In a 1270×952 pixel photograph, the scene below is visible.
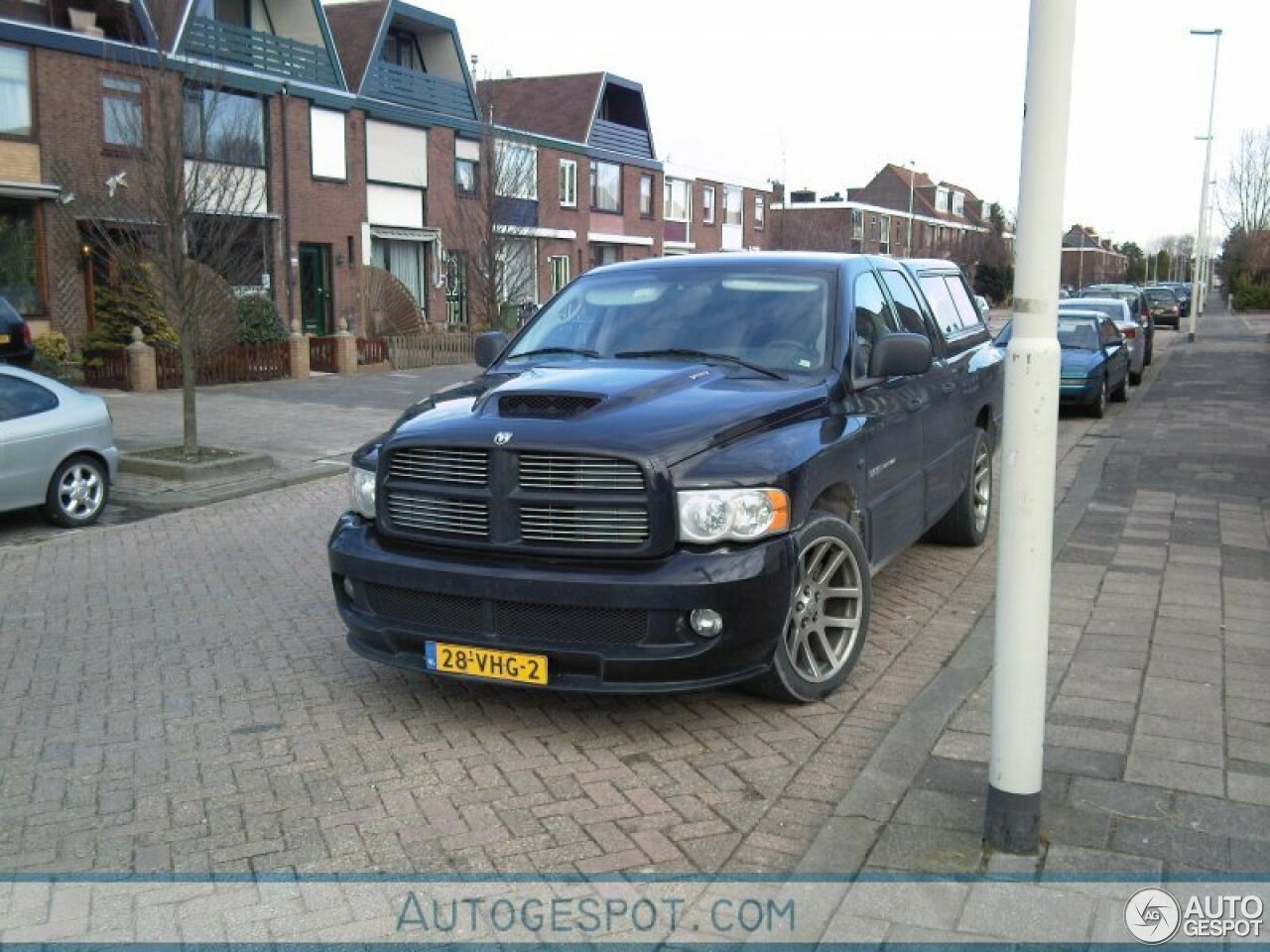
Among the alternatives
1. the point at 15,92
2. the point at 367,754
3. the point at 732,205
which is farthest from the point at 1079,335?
the point at 732,205

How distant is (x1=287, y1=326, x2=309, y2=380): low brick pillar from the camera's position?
72.4 feet

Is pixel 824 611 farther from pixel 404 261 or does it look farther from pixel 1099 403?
pixel 404 261

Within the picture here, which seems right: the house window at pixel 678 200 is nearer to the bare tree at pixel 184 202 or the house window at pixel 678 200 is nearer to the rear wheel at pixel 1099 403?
the rear wheel at pixel 1099 403

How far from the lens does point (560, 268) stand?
41.4m

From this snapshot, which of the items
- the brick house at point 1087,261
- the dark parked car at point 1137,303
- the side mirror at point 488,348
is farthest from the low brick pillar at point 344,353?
the brick house at point 1087,261

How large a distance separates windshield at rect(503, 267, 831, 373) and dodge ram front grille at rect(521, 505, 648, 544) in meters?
1.42

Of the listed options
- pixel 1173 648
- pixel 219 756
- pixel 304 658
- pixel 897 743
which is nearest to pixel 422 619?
pixel 219 756

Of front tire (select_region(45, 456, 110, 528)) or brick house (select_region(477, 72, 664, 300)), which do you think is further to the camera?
brick house (select_region(477, 72, 664, 300))

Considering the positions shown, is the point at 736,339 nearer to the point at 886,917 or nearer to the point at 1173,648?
the point at 1173,648

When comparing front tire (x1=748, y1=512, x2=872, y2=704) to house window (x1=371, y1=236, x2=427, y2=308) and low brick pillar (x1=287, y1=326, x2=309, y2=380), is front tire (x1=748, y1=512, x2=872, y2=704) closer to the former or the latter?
low brick pillar (x1=287, y1=326, x2=309, y2=380)

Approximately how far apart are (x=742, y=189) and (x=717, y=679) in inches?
2145

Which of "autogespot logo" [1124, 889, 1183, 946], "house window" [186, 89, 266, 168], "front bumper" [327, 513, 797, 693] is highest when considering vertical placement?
"house window" [186, 89, 266, 168]

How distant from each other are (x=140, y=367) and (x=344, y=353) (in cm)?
505

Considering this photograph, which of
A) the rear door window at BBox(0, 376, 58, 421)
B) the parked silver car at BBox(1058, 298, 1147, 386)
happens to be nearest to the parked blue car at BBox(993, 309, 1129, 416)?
the parked silver car at BBox(1058, 298, 1147, 386)
